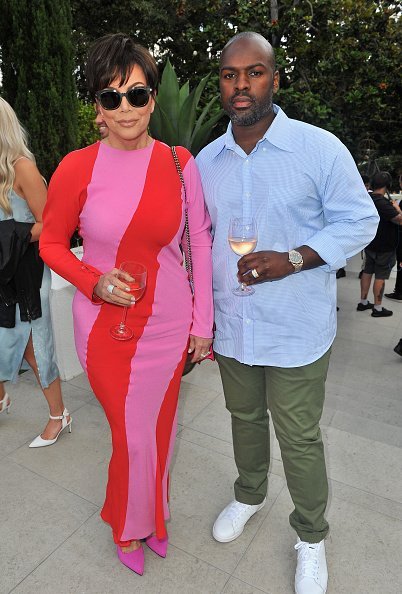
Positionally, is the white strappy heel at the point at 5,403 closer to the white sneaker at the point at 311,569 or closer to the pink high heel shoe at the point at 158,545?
the pink high heel shoe at the point at 158,545

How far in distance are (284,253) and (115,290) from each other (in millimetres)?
669

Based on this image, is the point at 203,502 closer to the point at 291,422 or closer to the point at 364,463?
the point at 291,422

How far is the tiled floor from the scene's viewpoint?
2.20 meters

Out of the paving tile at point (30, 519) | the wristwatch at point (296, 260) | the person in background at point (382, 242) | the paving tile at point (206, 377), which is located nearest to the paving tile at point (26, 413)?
the paving tile at point (30, 519)

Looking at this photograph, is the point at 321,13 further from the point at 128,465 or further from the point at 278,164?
the point at 128,465

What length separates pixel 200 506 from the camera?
2.66 metres

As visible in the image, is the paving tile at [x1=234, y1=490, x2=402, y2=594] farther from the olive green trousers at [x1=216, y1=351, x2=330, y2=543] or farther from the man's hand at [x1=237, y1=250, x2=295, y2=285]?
the man's hand at [x1=237, y1=250, x2=295, y2=285]

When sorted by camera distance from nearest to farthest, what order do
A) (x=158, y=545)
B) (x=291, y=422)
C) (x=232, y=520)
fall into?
1. (x=291, y=422)
2. (x=158, y=545)
3. (x=232, y=520)

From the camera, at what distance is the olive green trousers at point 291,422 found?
2027 millimetres

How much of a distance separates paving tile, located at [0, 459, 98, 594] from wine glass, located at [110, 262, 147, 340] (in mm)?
1267

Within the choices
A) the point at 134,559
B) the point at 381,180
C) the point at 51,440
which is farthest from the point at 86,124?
the point at 134,559

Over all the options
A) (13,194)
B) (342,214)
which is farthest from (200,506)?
(13,194)

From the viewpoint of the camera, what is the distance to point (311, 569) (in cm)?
212

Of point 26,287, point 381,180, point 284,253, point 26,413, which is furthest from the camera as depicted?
point 381,180
